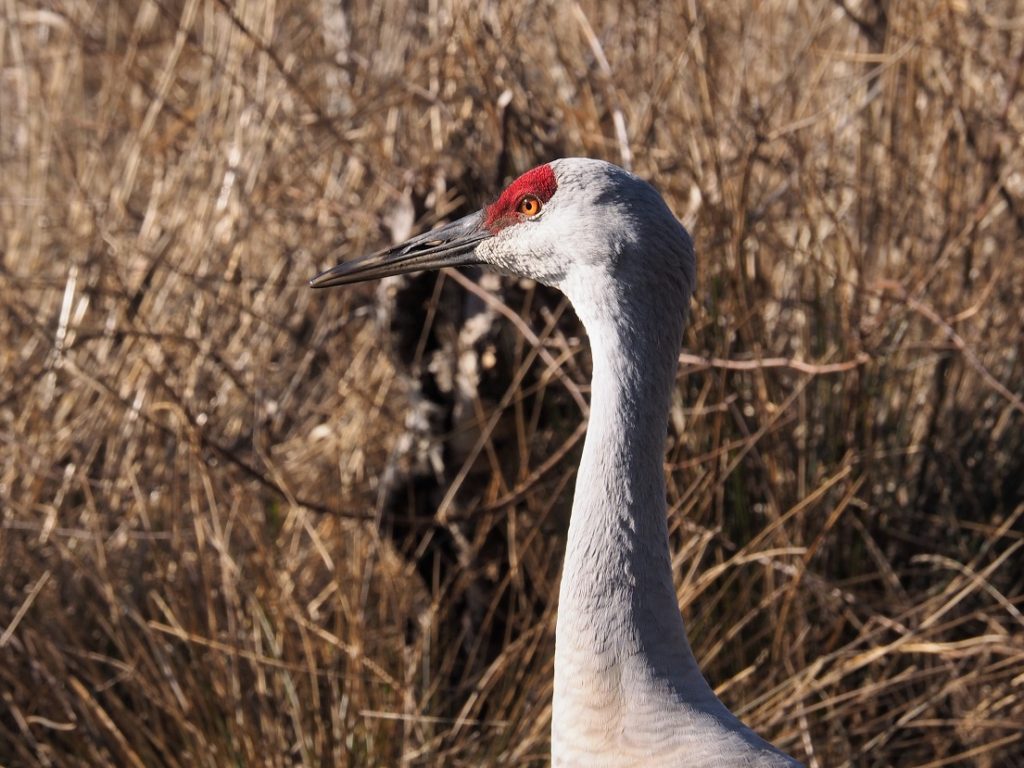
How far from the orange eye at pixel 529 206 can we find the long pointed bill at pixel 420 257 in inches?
3.7

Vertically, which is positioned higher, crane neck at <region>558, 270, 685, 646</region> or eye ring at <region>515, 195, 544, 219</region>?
eye ring at <region>515, 195, 544, 219</region>

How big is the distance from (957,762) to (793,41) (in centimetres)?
224

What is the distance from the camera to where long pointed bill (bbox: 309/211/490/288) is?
7.11ft

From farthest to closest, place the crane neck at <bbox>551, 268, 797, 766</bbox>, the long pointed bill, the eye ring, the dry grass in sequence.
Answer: the dry grass, the long pointed bill, the eye ring, the crane neck at <bbox>551, 268, 797, 766</bbox>

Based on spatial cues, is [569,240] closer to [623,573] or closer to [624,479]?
[624,479]

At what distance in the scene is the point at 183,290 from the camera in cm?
365

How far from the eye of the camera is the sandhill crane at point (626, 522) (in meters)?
1.84

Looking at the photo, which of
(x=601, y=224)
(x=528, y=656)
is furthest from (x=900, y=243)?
(x=601, y=224)

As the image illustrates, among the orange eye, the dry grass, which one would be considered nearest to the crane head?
the orange eye

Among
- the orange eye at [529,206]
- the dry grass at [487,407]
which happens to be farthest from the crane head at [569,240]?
the dry grass at [487,407]

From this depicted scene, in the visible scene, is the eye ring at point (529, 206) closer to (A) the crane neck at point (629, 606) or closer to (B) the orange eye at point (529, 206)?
(B) the orange eye at point (529, 206)

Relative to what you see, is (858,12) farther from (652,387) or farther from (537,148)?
(652,387)

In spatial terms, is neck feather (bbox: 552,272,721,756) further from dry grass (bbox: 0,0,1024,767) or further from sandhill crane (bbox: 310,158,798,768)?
dry grass (bbox: 0,0,1024,767)

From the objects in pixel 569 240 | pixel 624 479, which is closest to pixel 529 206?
pixel 569 240
